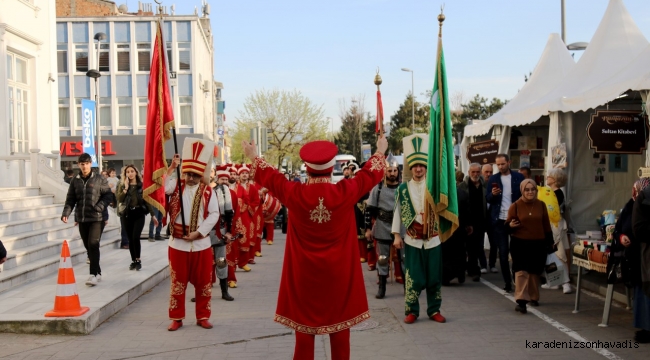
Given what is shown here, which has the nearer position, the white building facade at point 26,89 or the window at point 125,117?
the white building facade at point 26,89

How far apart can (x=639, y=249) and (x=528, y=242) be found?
6.16 ft

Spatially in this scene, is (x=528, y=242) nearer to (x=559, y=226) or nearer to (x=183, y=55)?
(x=559, y=226)

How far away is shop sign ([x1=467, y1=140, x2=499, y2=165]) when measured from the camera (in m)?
14.6

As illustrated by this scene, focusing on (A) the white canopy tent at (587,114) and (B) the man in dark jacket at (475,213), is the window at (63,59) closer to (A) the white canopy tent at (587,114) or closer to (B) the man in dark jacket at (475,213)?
(A) the white canopy tent at (587,114)

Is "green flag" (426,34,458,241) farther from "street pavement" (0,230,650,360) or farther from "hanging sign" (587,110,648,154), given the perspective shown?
"hanging sign" (587,110,648,154)

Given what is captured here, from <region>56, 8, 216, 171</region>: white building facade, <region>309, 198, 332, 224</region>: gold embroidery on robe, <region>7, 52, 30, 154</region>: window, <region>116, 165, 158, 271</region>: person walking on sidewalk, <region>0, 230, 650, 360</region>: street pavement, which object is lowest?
<region>0, 230, 650, 360</region>: street pavement

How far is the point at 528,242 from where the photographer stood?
879cm

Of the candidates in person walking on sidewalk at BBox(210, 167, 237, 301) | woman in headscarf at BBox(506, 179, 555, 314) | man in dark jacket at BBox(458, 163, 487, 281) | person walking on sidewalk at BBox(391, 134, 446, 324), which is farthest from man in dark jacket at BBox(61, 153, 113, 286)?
woman in headscarf at BBox(506, 179, 555, 314)

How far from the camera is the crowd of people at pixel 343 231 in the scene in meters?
5.22

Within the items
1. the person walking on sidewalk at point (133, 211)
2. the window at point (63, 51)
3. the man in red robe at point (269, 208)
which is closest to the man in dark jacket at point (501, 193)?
the person walking on sidewalk at point (133, 211)

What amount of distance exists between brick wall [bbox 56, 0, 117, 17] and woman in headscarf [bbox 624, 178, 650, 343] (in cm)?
4834

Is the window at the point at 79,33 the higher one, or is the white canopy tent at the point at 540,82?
the window at the point at 79,33

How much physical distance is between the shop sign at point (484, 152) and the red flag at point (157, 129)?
796 cm

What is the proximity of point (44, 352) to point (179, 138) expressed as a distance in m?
40.7
